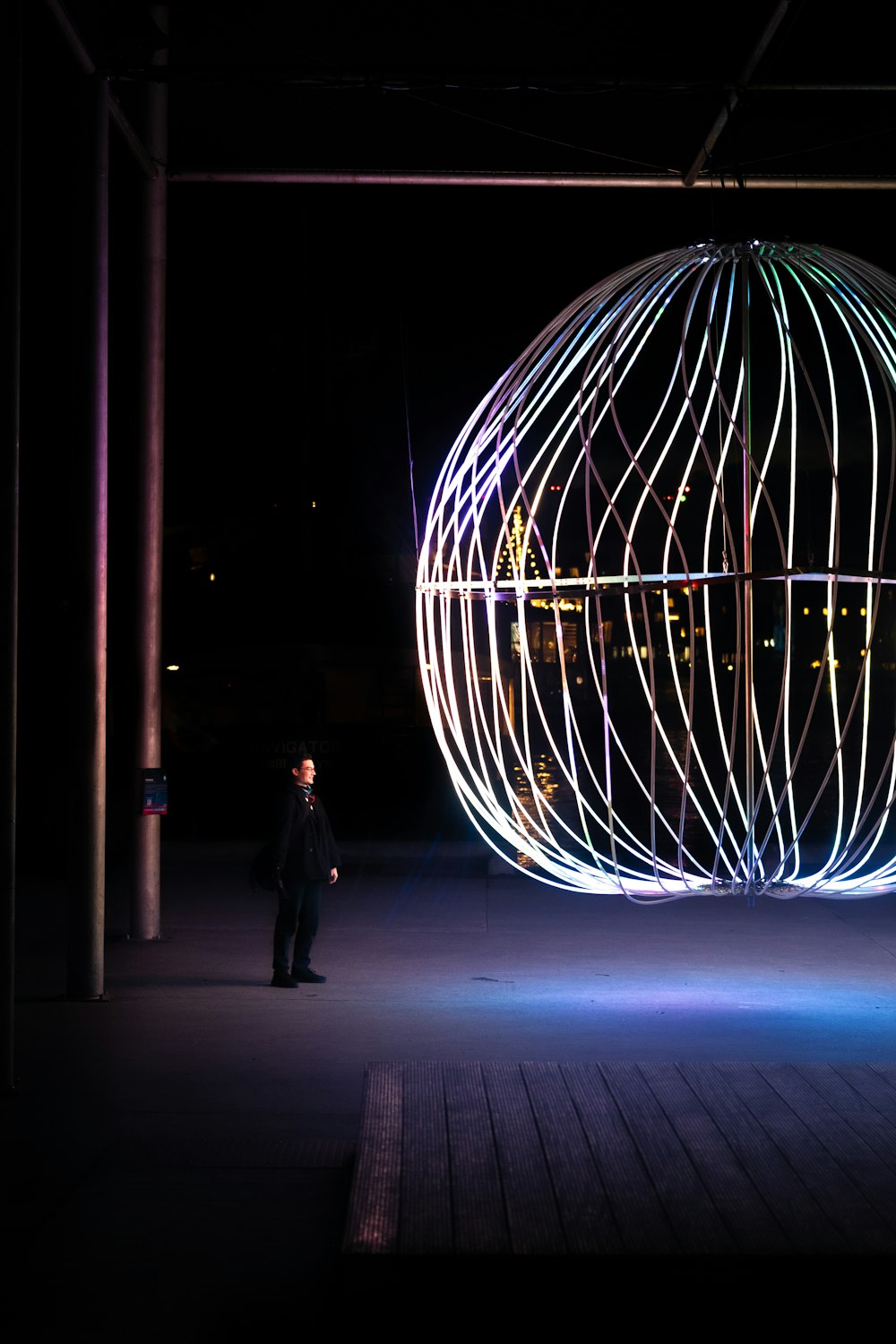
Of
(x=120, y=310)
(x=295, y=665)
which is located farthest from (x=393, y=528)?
(x=120, y=310)

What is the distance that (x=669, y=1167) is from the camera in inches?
158

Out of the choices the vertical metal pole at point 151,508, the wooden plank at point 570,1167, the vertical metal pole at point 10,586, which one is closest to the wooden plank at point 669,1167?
the wooden plank at point 570,1167

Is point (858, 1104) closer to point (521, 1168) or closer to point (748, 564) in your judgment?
point (521, 1168)

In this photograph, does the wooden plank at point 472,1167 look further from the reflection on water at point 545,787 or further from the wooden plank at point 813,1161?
the reflection on water at point 545,787

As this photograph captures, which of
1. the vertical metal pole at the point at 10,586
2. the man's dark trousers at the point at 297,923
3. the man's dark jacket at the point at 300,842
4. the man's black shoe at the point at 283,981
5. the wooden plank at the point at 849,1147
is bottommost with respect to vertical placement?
the man's black shoe at the point at 283,981

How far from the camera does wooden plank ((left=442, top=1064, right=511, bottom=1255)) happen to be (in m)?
3.48

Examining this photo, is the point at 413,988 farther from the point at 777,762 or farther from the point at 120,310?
the point at 777,762

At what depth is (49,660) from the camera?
1636cm

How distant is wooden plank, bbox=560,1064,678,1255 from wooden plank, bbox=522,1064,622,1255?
2 centimetres

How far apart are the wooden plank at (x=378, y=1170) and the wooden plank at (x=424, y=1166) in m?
0.02

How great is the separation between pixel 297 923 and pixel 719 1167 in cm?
433

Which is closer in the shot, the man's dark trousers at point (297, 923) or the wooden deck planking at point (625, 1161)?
the wooden deck planking at point (625, 1161)

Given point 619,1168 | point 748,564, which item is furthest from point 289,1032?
point 748,564

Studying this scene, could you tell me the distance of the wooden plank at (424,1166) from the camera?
137 inches
